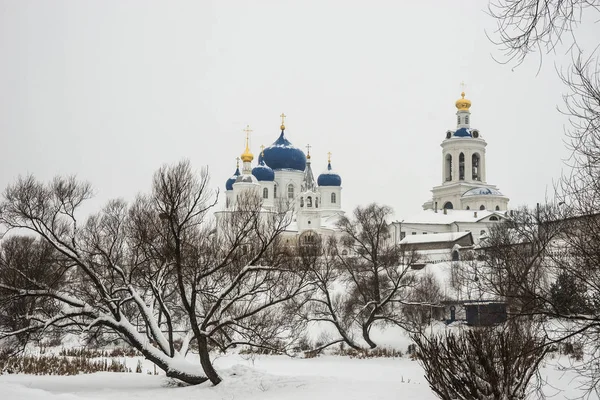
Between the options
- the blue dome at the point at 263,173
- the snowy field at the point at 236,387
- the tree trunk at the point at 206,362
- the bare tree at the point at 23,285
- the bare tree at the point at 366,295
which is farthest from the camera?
the blue dome at the point at 263,173

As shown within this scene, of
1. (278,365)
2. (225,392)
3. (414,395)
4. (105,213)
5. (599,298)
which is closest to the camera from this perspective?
(599,298)

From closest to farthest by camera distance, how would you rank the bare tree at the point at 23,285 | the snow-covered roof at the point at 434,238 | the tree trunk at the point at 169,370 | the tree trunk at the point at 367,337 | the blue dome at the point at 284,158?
the bare tree at the point at 23,285, the tree trunk at the point at 169,370, the tree trunk at the point at 367,337, the snow-covered roof at the point at 434,238, the blue dome at the point at 284,158

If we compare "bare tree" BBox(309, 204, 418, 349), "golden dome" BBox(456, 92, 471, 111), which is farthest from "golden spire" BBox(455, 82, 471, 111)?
"bare tree" BBox(309, 204, 418, 349)

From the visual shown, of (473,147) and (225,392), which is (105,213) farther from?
(473,147)

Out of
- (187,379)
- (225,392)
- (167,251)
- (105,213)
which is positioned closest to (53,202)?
(167,251)

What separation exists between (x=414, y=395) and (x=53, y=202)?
390 inches

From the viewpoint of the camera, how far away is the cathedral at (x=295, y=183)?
73.9m

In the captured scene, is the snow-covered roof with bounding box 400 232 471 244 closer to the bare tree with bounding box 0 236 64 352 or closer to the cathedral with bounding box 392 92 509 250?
the cathedral with bounding box 392 92 509 250

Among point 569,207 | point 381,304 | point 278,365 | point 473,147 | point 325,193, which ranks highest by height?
point 473,147

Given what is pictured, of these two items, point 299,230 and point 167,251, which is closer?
point 167,251

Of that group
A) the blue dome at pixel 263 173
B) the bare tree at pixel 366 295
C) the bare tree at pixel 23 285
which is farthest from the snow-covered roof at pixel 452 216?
the bare tree at pixel 23 285

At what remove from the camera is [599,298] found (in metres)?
11.1

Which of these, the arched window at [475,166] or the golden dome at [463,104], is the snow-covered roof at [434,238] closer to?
the arched window at [475,166]

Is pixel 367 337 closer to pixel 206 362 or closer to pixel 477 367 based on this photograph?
pixel 206 362
